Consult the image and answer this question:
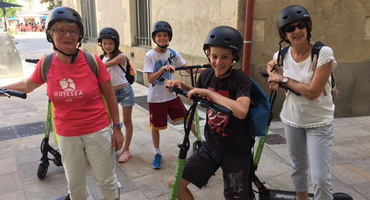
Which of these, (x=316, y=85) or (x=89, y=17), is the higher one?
(x=89, y=17)

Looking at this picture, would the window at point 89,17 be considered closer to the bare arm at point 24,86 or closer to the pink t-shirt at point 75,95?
the bare arm at point 24,86

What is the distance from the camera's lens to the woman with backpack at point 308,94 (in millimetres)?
2418

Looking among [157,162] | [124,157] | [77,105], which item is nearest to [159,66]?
[157,162]

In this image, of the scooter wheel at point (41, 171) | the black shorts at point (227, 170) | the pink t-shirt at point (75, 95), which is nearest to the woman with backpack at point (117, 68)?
the scooter wheel at point (41, 171)

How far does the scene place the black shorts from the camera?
233cm

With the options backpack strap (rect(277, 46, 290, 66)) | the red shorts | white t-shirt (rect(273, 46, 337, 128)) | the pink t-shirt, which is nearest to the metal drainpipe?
the red shorts

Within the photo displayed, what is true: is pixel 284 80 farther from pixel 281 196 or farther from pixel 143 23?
pixel 143 23

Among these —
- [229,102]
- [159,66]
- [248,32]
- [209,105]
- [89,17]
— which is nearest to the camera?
[209,105]

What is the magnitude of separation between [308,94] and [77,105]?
6.02 feet

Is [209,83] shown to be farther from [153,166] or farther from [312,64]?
[153,166]

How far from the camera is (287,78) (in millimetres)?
2580

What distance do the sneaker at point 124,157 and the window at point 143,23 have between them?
5.37 metres

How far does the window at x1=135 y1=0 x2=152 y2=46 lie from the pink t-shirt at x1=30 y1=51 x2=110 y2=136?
22.1 feet

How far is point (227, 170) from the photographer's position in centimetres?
235
